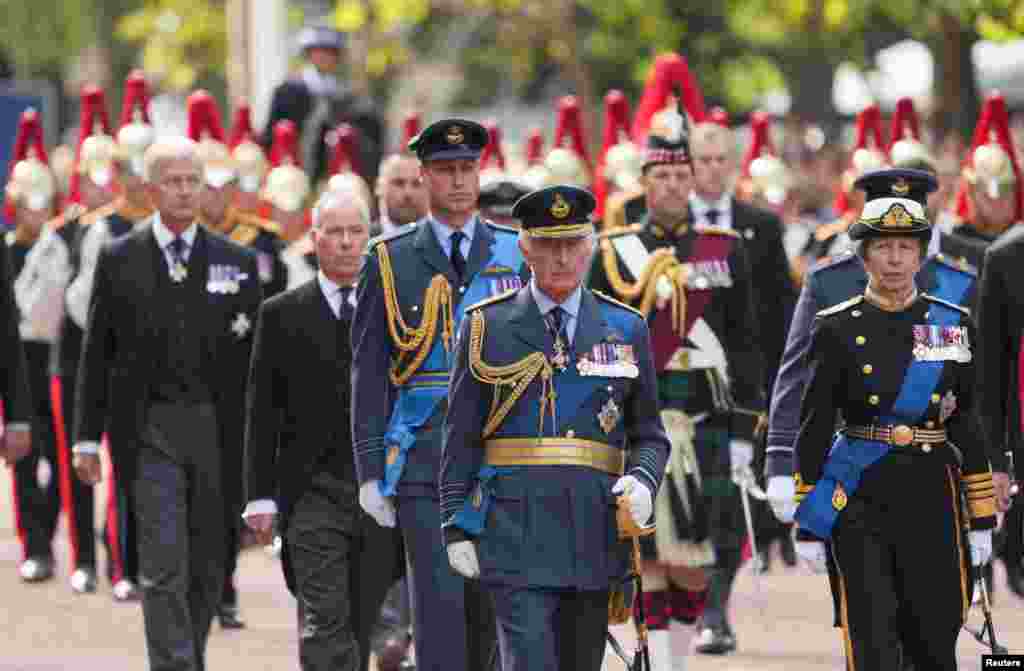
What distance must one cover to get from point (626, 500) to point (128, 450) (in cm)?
324

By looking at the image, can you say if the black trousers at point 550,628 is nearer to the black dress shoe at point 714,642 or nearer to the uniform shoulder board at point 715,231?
the uniform shoulder board at point 715,231

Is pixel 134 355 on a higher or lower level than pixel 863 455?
higher

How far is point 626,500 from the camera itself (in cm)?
894

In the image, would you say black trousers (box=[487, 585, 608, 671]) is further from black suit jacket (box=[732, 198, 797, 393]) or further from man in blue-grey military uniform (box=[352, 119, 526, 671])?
black suit jacket (box=[732, 198, 797, 393])

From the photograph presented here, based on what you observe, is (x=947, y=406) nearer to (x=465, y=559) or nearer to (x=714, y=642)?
(x=465, y=559)

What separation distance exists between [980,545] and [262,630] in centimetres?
506

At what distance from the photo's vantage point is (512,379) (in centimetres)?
905

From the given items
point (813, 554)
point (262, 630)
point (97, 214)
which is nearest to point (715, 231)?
point (813, 554)

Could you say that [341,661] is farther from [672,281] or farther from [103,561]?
[103,561]

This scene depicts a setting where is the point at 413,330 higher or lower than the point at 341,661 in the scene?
higher

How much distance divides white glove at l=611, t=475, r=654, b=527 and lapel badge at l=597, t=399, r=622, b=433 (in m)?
0.19

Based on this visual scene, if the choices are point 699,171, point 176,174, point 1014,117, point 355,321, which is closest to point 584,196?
point 355,321

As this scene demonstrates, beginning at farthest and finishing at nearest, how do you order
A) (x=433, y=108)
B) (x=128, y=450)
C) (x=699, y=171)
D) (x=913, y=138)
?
(x=433, y=108), (x=913, y=138), (x=699, y=171), (x=128, y=450)

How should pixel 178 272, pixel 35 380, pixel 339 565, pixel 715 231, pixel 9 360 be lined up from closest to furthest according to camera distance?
1. pixel 339 565
2. pixel 178 272
3. pixel 715 231
4. pixel 9 360
5. pixel 35 380
